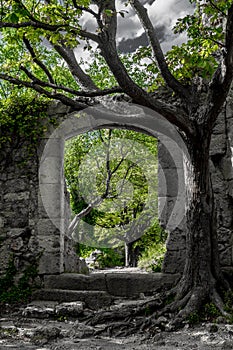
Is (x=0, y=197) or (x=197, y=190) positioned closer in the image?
(x=197, y=190)

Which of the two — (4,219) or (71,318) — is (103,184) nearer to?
(4,219)

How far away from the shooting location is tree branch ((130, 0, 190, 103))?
473cm

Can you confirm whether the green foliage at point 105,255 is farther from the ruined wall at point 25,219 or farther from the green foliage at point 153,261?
the ruined wall at point 25,219

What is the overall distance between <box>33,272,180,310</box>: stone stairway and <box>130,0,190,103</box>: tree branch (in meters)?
2.43

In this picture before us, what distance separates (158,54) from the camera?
15.6ft

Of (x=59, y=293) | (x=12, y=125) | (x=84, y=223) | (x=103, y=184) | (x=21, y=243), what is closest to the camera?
(x=59, y=293)

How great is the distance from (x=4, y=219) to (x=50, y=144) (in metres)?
1.34

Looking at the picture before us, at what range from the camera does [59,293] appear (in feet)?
17.4

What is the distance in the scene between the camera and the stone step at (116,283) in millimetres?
5207

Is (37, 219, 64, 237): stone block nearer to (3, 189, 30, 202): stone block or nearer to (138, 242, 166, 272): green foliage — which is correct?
(3, 189, 30, 202): stone block

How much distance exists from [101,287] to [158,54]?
10.5 feet

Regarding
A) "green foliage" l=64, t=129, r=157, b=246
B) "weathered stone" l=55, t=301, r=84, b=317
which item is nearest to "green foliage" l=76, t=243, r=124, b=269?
"green foliage" l=64, t=129, r=157, b=246

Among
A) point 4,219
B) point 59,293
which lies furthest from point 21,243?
point 59,293

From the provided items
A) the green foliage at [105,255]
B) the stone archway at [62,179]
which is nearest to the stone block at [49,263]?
the stone archway at [62,179]
